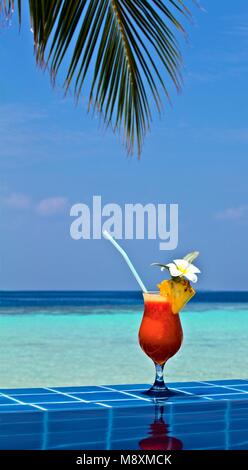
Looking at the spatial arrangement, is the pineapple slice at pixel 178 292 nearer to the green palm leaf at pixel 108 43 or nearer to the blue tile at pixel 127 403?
the blue tile at pixel 127 403

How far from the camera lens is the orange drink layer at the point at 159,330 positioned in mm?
1725

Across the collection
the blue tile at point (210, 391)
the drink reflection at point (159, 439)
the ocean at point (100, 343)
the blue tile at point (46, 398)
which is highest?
the ocean at point (100, 343)

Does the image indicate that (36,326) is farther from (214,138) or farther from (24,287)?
(24,287)

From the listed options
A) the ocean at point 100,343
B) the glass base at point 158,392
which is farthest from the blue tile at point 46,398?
the ocean at point 100,343

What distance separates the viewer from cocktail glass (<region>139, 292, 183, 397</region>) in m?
1.72

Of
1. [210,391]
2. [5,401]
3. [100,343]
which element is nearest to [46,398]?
[5,401]

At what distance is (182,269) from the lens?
68.0 inches

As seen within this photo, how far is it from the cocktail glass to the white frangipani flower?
2.4 inches

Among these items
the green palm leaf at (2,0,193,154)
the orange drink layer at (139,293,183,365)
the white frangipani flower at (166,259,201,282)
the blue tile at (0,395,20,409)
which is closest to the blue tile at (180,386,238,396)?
the orange drink layer at (139,293,183,365)

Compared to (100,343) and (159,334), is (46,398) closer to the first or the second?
(159,334)

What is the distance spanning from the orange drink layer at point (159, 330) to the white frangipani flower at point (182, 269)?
0.06 m
